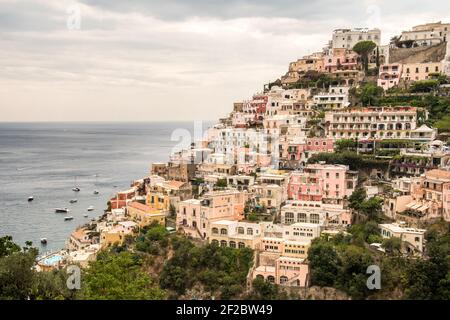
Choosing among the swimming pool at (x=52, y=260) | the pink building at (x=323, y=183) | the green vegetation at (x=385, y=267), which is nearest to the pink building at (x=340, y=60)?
the pink building at (x=323, y=183)

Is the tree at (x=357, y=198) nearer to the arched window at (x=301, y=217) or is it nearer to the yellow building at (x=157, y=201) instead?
the arched window at (x=301, y=217)

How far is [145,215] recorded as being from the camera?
22078 mm

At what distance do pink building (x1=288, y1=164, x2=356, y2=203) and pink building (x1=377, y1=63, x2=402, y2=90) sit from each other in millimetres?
10665

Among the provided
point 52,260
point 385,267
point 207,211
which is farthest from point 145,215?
point 385,267

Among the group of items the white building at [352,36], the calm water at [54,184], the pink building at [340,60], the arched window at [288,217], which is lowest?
the calm water at [54,184]

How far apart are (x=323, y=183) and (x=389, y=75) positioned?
12.4 metres

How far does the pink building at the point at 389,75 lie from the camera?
30.6 metres

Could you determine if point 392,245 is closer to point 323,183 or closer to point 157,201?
A: point 323,183

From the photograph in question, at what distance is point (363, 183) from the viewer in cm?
2258

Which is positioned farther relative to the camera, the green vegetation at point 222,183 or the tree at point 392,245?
the green vegetation at point 222,183

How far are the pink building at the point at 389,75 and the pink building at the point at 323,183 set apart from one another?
1067 centimetres

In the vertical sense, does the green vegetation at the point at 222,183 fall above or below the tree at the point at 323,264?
above

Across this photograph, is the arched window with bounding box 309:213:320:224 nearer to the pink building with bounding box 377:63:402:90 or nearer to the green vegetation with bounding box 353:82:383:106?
the green vegetation with bounding box 353:82:383:106
